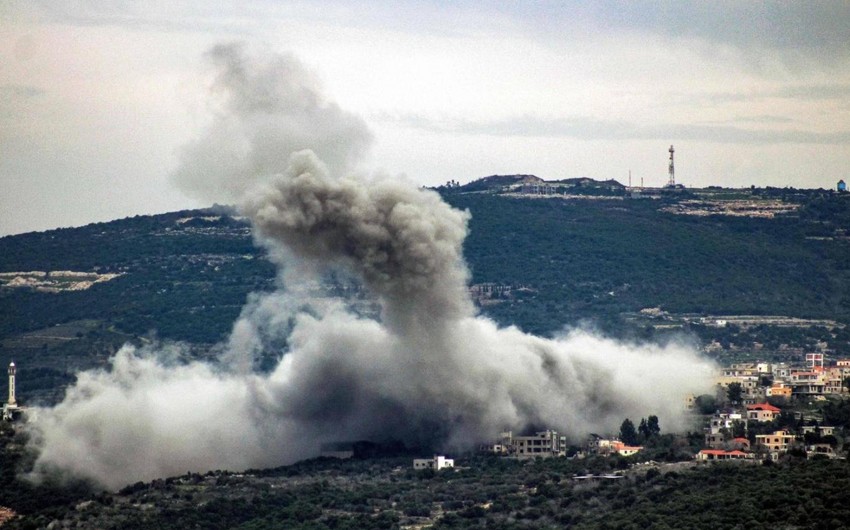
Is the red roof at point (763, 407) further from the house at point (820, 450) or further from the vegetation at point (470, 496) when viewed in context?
the vegetation at point (470, 496)

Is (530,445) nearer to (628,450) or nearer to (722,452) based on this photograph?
(628,450)

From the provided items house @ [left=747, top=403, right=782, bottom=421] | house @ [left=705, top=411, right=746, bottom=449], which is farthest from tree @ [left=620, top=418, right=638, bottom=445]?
house @ [left=747, top=403, right=782, bottom=421]

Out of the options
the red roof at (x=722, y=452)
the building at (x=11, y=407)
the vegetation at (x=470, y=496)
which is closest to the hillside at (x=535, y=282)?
the building at (x=11, y=407)

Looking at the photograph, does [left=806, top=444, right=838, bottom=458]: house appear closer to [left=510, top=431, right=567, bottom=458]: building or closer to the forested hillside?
[left=510, top=431, right=567, bottom=458]: building

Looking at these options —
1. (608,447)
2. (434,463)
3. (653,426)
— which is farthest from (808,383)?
(434,463)

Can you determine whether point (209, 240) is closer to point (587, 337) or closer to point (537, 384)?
point (587, 337)

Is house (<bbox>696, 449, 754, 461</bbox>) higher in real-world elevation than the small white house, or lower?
higher
